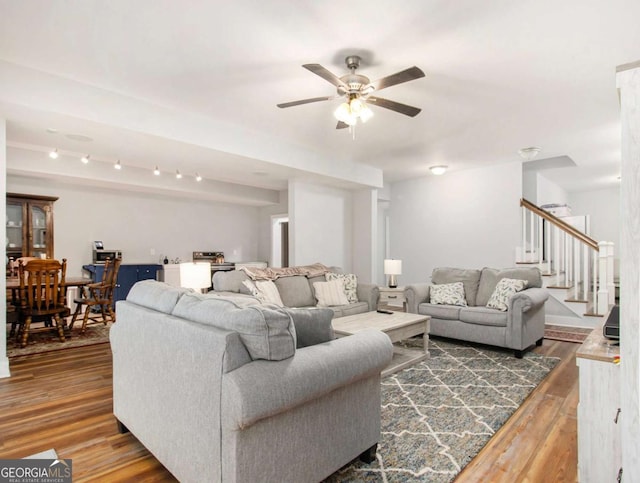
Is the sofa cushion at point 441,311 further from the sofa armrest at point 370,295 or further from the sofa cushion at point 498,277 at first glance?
the sofa armrest at point 370,295

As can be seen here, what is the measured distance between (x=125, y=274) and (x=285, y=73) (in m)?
5.24

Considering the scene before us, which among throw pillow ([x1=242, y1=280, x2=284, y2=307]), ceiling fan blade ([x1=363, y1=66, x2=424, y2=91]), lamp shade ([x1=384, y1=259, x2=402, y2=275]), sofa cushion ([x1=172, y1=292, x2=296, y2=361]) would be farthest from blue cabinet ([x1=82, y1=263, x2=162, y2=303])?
ceiling fan blade ([x1=363, y1=66, x2=424, y2=91])

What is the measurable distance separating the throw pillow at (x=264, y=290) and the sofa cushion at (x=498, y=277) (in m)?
2.54

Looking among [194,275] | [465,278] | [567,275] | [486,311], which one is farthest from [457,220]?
[194,275]

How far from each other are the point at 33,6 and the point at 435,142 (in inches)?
167

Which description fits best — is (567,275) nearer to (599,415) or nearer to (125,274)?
(599,415)

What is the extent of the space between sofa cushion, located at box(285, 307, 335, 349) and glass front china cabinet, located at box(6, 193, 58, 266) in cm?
580

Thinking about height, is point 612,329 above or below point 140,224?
below

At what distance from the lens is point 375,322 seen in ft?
12.0

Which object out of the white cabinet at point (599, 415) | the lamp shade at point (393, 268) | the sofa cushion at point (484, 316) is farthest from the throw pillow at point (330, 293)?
the white cabinet at point (599, 415)

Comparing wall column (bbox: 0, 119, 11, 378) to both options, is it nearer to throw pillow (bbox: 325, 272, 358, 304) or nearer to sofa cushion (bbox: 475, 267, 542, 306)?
throw pillow (bbox: 325, 272, 358, 304)

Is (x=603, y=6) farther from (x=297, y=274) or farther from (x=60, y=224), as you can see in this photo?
(x=60, y=224)

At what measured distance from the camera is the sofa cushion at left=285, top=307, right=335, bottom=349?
1827 mm

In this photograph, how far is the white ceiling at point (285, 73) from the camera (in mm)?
2268
